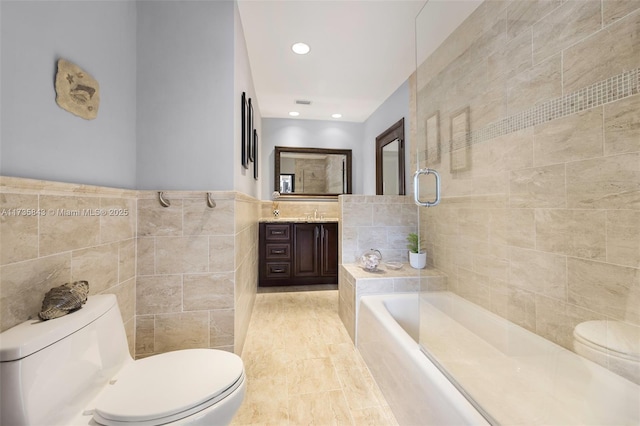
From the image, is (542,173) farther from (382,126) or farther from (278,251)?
(278,251)

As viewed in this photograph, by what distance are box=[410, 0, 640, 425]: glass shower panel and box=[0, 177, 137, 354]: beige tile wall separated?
1602mm

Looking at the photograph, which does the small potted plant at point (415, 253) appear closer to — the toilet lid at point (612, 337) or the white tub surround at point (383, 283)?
the white tub surround at point (383, 283)

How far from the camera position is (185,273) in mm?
1558

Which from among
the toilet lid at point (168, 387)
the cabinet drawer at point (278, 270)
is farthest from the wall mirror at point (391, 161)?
the toilet lid at point (168, 387)

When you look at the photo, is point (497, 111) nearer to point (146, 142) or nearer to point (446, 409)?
point (446, 409)

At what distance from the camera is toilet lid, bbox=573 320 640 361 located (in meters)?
1.05

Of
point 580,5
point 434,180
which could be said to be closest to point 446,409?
point 434,180

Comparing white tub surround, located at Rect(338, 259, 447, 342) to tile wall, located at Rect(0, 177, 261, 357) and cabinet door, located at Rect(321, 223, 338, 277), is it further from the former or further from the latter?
cabinet door, located at Rect(321, 223, 338, 277)

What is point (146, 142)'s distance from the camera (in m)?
1.56

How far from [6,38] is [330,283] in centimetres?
322

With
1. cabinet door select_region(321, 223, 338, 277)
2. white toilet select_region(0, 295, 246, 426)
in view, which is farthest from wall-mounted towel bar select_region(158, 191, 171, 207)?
cabinet door select_region(321, 223, 338, 277)

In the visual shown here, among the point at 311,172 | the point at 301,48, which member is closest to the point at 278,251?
the point at 311,172

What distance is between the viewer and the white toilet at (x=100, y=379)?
690 millimetres

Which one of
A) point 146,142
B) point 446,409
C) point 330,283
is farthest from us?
point 330,283
